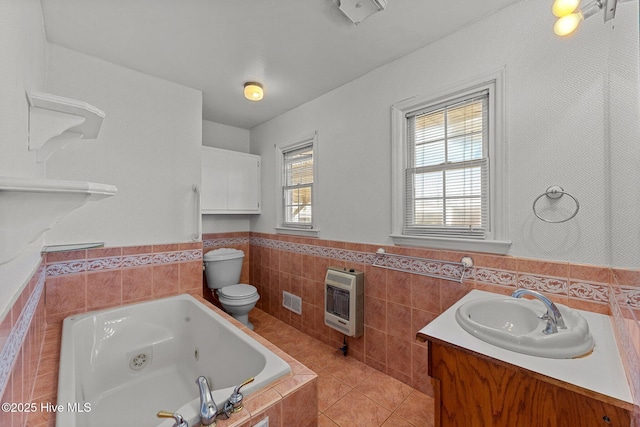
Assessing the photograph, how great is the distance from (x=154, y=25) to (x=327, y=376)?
8.83 feet

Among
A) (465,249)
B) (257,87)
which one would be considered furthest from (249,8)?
(465,249)

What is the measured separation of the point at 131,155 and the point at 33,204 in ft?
6.16

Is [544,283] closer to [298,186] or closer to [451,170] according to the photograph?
[451,170]

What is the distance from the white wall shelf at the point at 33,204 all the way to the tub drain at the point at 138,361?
5.65ft

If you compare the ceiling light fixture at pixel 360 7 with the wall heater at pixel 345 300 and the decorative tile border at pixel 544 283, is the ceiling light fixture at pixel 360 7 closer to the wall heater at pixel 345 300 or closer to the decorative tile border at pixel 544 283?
the decorative tile border at pixel 544 283

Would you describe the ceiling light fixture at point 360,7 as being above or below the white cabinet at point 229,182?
above

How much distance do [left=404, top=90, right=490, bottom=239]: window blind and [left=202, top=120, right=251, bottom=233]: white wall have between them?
225 centimetres

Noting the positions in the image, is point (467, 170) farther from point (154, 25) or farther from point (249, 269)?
point (249, 269)

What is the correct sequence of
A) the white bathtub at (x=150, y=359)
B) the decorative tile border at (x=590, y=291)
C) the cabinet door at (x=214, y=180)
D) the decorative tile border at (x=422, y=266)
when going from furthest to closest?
1. the cabinet door at (x=214, y=180)
2. the decorative tile border at (x=422, y=266)
3. the white bathtub at (x=150, y=359)
4. the decorative tile border at (x=590, y=291)

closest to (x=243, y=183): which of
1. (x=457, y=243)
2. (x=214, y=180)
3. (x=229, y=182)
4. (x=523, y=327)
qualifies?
(x=229, y=182)

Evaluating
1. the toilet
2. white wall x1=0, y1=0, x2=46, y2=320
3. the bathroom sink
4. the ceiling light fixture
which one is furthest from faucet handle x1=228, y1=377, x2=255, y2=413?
the ceiling light fixture

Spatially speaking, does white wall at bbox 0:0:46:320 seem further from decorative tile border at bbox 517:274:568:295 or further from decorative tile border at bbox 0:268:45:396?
decorative tile border at bbox 517:274:568:295

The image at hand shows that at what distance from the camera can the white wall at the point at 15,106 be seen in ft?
2.57

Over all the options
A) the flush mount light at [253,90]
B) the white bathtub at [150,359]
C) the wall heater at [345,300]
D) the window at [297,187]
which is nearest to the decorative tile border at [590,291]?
the wall heater at [345,300]
